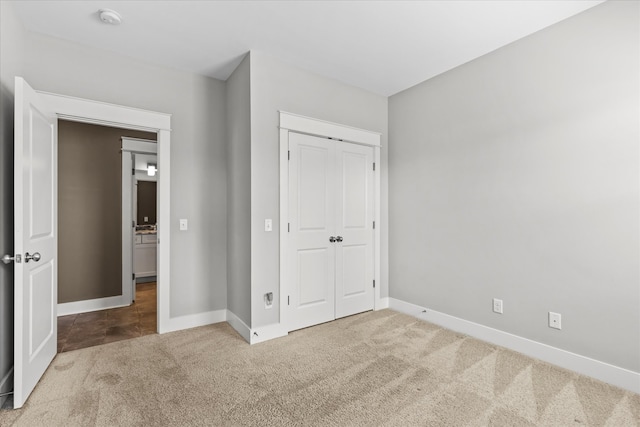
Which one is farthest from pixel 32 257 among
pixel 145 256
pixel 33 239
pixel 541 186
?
pixel 541 186

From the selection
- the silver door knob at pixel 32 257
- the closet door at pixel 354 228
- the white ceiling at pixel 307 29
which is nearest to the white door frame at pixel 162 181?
the white ceiling at pixel 307 29

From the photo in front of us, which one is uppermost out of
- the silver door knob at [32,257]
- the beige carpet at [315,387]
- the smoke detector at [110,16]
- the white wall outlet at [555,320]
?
the smoke detector at [110,16]

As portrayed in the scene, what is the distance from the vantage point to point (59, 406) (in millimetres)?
1885

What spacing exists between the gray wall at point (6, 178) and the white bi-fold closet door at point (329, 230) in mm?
2045

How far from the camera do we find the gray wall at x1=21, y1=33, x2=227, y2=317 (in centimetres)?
→ 282

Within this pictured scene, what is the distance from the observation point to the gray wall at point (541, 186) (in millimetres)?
2172

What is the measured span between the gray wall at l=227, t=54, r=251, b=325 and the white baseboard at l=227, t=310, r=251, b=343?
0.12 feet

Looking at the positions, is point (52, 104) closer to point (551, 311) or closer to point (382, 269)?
point (382, 269)

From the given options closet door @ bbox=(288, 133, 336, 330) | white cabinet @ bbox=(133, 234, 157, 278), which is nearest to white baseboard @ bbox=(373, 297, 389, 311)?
closet door @ bbox=(288, 133, 336, 330)

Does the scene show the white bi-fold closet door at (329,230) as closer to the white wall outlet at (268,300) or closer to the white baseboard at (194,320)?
the white wall outlet at (268,300)

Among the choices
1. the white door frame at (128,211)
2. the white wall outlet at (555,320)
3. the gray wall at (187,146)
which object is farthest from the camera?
the white door frame at (128,211)

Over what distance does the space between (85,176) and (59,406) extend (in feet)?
9.36

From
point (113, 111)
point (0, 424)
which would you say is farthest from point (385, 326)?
point (113, 111)

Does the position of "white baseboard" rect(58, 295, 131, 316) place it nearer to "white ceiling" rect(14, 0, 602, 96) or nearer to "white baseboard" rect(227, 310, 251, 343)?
"white baseboard" rect(227, 310, 251, 343)
